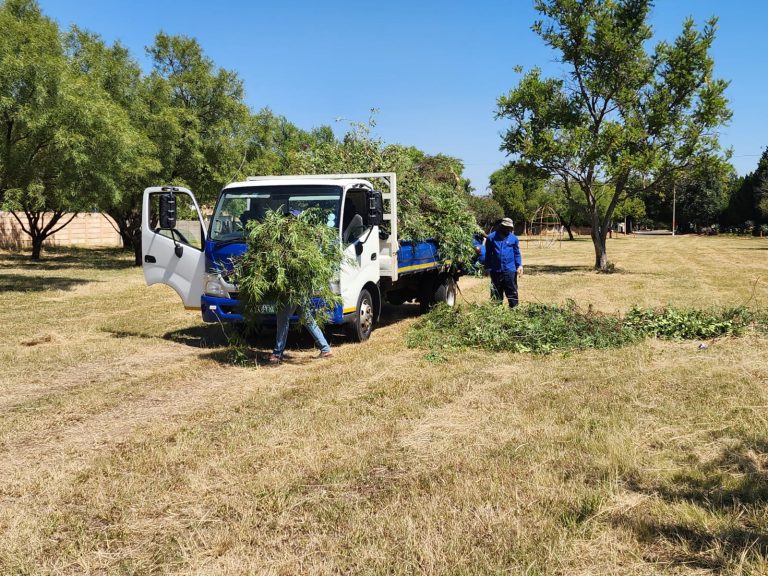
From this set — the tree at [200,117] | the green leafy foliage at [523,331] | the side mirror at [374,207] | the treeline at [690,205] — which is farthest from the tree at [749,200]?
the side mirror at [374,207]

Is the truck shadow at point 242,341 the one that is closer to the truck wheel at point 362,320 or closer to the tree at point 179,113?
the truck wheel at point 362,320

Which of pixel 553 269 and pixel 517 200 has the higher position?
pixel 517 200

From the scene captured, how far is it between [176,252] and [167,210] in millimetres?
743

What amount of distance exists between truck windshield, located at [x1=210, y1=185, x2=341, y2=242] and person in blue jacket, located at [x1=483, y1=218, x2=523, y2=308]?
3500mm

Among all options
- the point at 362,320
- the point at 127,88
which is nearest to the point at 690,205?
the point at 127,88

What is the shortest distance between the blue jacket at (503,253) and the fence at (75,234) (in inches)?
1302

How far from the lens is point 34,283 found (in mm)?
19609

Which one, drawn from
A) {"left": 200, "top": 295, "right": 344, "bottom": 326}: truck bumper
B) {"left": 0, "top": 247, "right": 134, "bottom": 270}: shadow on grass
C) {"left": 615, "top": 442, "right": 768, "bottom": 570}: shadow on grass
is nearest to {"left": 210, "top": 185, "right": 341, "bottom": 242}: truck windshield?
{"left": 200, "top": 295, "right": 344, "bottom": 326}: truck bumper

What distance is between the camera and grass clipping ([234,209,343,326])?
7672 mm

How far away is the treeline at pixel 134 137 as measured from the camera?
40.1 ft

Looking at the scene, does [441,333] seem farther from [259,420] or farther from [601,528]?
[601,528]

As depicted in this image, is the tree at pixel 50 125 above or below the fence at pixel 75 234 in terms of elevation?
above

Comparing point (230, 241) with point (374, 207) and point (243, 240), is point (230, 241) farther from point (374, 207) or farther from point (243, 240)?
point (374, 207)

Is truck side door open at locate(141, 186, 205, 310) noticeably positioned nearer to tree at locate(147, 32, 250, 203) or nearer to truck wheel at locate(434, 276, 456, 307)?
truck wheel at locate(434, 276, 456, 307)
